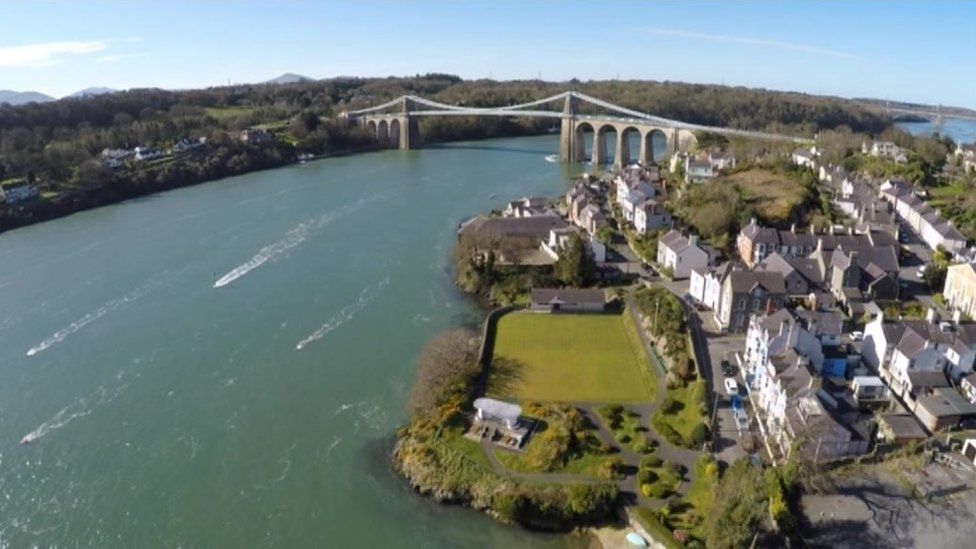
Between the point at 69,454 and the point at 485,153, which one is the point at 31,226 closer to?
the point at 69,454

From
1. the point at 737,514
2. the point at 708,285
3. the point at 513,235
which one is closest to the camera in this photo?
the point at 737,514

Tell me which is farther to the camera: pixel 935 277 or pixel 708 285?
pixel 935 277

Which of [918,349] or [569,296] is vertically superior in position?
[918,349]

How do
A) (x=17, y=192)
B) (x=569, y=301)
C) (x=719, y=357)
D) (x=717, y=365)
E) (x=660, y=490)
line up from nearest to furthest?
1. (x=660, y=490)
2. (x=717, y=365)
3. (x=719, y=357)
4. (x=569, y=301)
5. (x=17, y=192)

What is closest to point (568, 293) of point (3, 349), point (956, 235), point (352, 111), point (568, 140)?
point (956, 235)

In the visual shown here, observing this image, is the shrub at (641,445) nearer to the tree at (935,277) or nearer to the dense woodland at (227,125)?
the tree at (935,277)

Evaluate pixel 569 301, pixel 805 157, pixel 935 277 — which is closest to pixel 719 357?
pixel 569 301

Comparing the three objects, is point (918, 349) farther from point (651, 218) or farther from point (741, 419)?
point (651, 218)
